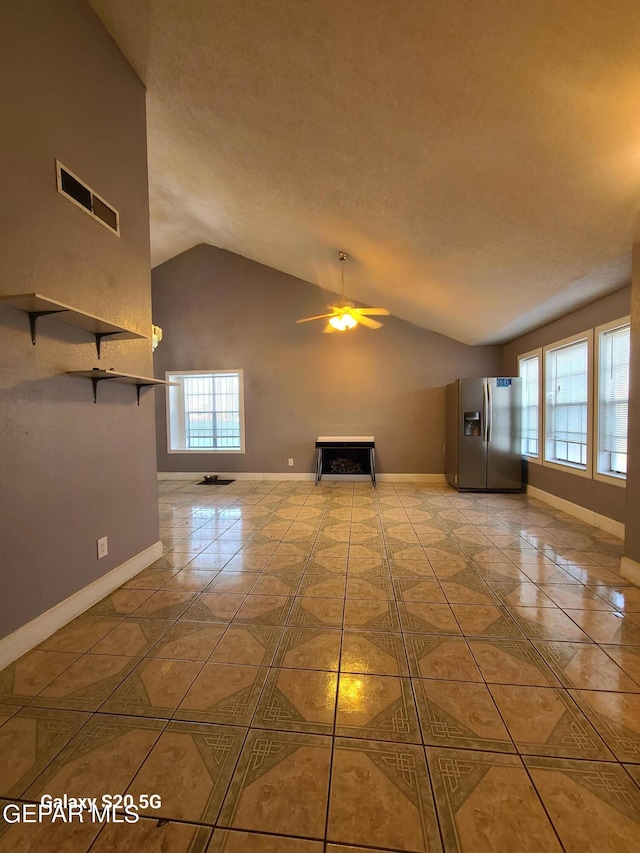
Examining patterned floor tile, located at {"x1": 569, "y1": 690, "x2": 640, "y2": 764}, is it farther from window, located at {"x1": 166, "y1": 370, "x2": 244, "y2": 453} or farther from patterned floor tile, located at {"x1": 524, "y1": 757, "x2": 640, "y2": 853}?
window, located at {"x1": 166, "y1": 370, "x2": 244, "y2": 453}

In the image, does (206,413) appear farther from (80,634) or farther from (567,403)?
(567,403)

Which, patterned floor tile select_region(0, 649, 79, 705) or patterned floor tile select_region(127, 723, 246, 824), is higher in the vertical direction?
patterned floor tile select_region(127, 723, 246, 824)

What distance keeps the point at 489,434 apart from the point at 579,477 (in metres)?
1.29

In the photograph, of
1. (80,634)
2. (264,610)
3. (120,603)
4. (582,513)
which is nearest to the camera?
(80,634)

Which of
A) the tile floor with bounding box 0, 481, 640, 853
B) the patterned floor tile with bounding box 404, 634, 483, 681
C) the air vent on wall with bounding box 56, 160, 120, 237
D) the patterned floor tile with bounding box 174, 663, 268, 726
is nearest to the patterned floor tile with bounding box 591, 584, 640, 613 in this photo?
the tile floor with bounding box 0, 481, 640, 853

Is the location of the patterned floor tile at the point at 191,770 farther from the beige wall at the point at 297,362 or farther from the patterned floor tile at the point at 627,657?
the beige wall at the point at 297,362

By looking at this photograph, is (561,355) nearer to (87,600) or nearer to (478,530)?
(478,530)

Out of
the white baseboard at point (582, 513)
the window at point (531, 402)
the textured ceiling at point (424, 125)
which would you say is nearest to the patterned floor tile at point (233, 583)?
the textured ceiling at point (424, 125)

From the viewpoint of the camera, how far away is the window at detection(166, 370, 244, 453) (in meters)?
6.18

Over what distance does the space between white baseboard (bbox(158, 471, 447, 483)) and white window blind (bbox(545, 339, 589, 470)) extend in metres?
1.86

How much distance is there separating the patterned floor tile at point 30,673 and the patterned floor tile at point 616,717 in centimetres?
225

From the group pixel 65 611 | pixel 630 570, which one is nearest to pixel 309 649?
pixel 65 611

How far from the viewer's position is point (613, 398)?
10.7ft

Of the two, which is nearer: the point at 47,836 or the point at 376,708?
the point at 47,836
